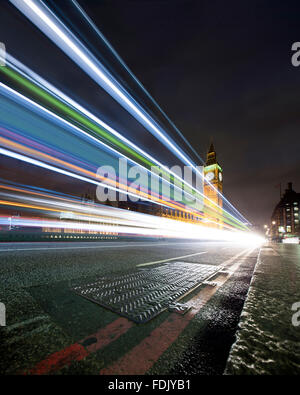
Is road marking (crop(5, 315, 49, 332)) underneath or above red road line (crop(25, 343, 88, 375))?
underneath

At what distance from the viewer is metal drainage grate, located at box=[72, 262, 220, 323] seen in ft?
6.13

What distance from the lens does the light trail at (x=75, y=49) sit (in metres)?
6.60

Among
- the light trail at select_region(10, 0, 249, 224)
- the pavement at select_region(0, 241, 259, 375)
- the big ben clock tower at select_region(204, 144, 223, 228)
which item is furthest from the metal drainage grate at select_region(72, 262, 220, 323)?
the big ben clock tower at select_region(204, 144, 223, 228)

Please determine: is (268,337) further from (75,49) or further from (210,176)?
(210,176)

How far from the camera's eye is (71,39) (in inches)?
324

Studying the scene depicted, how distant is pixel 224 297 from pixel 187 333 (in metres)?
1.13

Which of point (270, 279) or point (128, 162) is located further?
point (128, 162)

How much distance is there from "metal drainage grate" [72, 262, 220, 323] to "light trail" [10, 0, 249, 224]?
9.49 m

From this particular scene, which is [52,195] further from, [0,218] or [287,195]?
[287,195]

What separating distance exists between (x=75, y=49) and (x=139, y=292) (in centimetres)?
1139

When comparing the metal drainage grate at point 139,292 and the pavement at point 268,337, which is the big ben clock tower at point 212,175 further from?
the pavement at point 268,337

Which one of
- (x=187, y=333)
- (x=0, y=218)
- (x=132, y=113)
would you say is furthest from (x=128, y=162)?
(x=187, y=333)

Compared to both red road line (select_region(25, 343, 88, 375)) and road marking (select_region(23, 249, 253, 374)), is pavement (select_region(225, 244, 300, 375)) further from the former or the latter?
red road line (select_region(25, 343, 88, 375))

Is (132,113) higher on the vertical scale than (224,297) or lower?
higher
